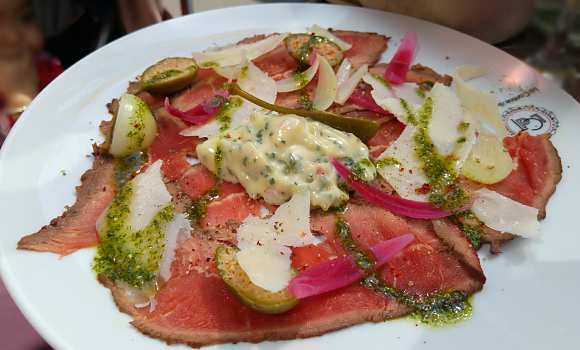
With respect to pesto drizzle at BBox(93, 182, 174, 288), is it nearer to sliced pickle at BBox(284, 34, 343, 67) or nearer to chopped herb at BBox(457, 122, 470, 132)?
sliced pickle at BBox(284, 34, 343, 67)

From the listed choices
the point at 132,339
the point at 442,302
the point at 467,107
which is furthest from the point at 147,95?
the point at 442,302

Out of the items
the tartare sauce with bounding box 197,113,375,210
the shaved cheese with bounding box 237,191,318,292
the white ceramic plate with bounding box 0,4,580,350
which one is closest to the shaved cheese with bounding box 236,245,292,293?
the shaved cheese with bounding box 237,191,318,292

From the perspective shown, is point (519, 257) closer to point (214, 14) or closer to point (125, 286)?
point (125, 286)

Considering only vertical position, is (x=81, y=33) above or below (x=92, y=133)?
below

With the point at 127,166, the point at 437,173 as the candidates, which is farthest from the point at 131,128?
the point at 437,173

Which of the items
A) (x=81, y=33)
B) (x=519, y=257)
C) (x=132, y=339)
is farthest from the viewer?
(x=81, y=33)

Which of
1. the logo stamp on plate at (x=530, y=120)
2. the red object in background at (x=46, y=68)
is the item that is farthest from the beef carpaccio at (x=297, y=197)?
the red object in background at (x=46, y=68)
